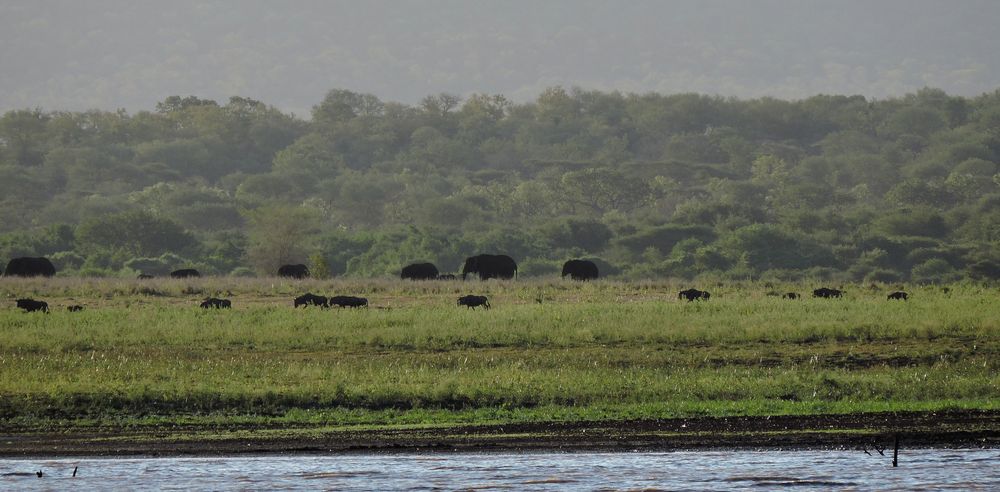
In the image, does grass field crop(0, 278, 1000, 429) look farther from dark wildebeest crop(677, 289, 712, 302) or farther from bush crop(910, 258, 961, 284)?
bush crop(910, 258, 961, 284)

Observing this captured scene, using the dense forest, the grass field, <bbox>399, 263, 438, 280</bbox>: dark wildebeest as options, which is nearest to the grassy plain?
the grass field

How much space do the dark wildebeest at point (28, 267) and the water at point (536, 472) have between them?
4088cm

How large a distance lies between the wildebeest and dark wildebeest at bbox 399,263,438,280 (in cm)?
184

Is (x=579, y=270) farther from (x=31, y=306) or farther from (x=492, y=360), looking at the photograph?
(x=492, y=360)

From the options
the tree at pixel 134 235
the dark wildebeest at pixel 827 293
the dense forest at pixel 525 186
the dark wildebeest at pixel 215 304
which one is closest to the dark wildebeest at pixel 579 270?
the dense forest at pixel 525 186

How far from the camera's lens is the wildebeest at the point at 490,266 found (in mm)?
56844

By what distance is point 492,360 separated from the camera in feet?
81.1

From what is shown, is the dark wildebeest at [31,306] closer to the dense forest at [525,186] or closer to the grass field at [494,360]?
the grass field at [494,360]

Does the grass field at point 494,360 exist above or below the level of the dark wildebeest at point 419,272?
below

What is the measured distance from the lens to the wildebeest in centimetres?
5684

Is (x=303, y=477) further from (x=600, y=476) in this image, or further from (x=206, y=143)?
(x=206, y=143)

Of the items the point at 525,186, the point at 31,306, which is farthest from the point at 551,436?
the point at 525,186

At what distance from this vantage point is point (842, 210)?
99312 millimetres

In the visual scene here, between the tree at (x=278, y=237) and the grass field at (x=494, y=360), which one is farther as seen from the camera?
the tree at (x=278, y=237)
